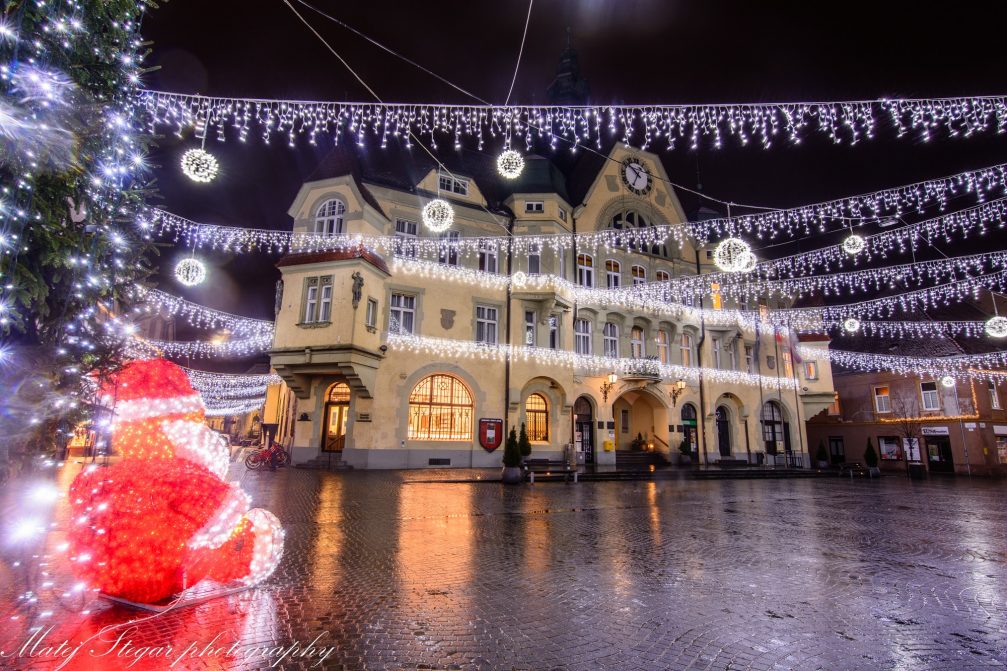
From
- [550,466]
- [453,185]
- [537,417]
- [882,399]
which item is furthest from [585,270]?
[882,399]

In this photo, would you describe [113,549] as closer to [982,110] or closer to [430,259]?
[982,110]

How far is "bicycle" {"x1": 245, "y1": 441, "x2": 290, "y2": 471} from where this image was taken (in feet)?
65.6

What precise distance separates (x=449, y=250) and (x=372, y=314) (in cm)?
515

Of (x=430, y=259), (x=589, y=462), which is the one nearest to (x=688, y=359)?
(x=589, y=462)

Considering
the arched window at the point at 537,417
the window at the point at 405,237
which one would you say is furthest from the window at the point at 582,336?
the window at the point at 405,237

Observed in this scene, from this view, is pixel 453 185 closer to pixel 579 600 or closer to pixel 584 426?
pixel 584 426

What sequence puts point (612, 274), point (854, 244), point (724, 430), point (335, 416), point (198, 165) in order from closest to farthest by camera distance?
point (198, 165) → point (854, 244) → point (335, 416) → point (612, 274) → point (724, 430)

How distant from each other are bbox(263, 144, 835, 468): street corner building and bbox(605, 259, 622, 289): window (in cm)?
13

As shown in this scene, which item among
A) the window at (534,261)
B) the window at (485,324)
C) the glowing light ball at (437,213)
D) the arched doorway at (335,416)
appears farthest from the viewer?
the window at (534,261)

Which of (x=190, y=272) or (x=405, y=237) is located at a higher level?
(x=405, y=237)

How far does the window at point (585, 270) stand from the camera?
27.6 meters

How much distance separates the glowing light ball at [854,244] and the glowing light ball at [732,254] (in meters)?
3.32

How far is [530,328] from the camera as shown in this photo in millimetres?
25500

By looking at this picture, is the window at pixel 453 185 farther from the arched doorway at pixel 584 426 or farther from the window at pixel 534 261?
the arched doorway at pixel 584 426
